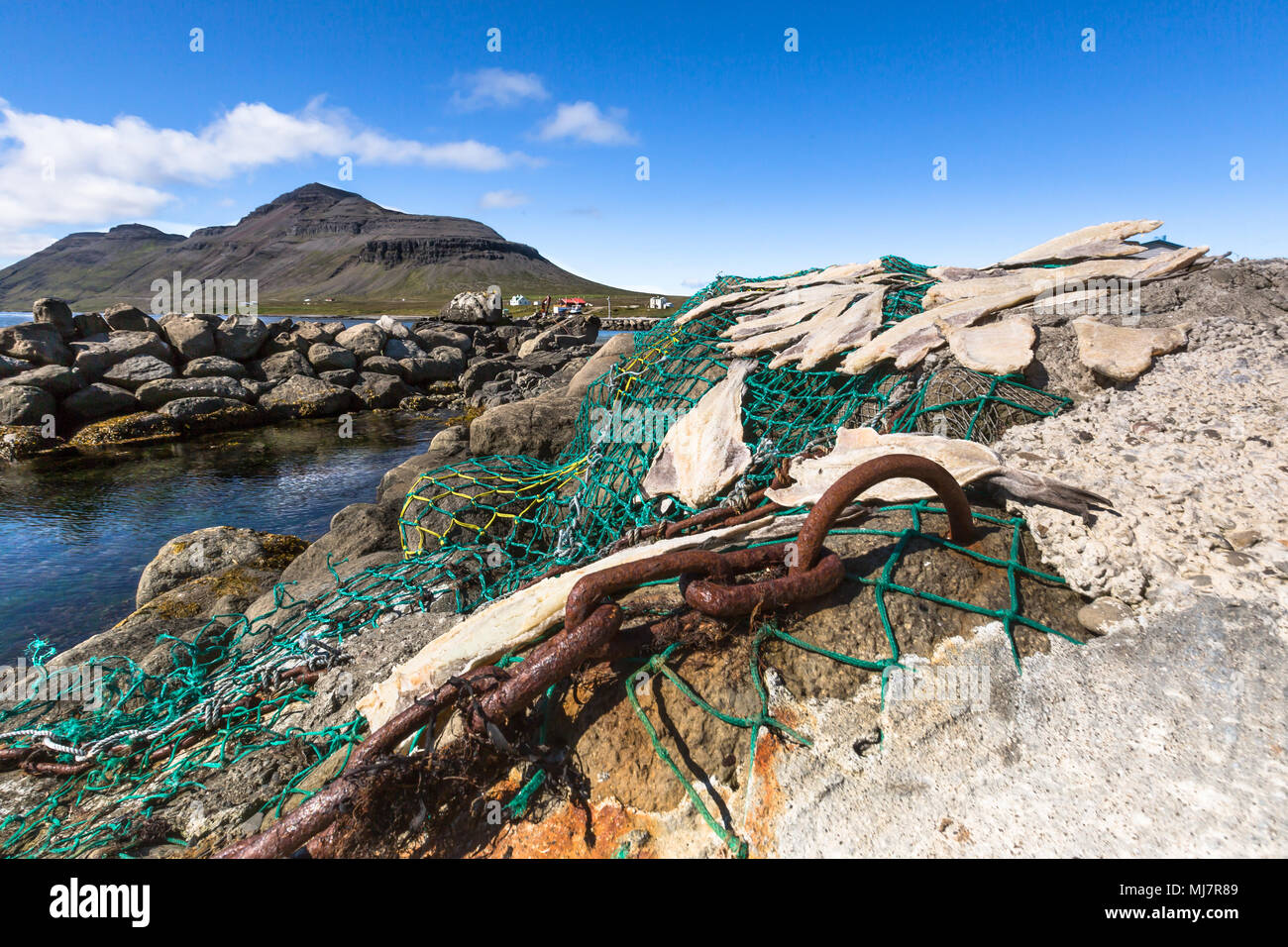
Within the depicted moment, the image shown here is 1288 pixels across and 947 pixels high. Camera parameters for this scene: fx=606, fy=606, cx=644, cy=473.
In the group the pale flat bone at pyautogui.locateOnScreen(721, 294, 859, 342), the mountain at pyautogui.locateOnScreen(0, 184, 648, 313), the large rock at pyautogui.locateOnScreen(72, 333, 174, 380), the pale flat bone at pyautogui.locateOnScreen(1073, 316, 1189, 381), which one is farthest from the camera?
the mountain at pyautogui.locateOnScreen(0, 184, 648, 313)

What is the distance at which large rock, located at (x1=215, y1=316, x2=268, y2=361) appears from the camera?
68.6 ft

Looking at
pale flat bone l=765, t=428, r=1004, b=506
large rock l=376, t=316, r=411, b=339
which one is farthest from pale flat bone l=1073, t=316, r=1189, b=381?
large rock l=376, t=316, r=411, b=339

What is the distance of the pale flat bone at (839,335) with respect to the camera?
4469 millimetres

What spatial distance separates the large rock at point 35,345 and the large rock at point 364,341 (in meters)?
8.43

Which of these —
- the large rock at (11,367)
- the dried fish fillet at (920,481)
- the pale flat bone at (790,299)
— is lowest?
the dried fish fillet at (920,481)

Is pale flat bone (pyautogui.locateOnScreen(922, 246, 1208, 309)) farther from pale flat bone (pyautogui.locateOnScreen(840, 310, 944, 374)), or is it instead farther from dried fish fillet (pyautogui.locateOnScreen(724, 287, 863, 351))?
dried fish fillet (pyautogui.locateOnScreen(724, 287, 863, 351))

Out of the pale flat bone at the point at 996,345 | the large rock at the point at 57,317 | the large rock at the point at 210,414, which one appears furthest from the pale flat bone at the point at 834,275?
the large rock at the point at 57,317

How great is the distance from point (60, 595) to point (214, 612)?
16.2 ft

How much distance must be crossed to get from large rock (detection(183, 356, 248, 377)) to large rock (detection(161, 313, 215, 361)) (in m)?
0.34

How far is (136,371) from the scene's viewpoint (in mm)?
18328

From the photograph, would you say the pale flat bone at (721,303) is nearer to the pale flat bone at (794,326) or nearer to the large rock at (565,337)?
the pale flat bone at (794,326)

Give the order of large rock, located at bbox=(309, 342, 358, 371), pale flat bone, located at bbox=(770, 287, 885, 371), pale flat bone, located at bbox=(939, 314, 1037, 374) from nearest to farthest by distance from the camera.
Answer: pale flat bone, located at bbox=(939, 314, 1037, 374)
pale flat bone, located at bbox=(770, 287, 885, 371)
large rock, located at bbox=(309, 342, 358, 371)
